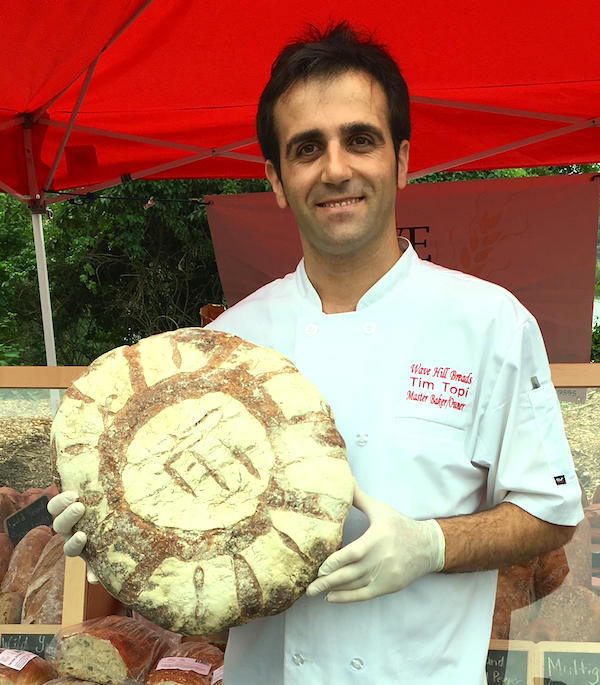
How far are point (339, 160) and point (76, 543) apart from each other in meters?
0.90

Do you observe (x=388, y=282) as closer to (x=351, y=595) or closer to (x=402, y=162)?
(x=402, y=162)

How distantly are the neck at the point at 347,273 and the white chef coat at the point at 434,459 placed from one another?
12cm

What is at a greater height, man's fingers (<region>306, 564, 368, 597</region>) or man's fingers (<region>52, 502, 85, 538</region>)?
man's fingers (<region>52, 502, 85, 538</region>)

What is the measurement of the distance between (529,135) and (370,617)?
3.15m

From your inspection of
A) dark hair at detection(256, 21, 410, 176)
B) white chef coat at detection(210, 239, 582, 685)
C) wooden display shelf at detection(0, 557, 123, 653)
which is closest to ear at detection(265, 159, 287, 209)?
dark hair at detection(256, 21, 410, 176)

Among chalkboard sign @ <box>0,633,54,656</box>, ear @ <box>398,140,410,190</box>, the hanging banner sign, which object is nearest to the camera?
ear @ <box>398,140,410,190</box>

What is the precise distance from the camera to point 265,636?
4.94 ft

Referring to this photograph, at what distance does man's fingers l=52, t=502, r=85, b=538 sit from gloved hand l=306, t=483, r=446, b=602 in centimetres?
43

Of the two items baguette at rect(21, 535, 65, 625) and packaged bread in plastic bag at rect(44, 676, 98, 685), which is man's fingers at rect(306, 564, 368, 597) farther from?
baguette at rect(21, 535, 65, 625)

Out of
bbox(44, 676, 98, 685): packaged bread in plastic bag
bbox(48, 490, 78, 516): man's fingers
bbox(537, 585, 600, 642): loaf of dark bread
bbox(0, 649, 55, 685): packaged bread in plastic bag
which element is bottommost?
bbox(44, 676, 98, 685): packaged bread in plastic bag

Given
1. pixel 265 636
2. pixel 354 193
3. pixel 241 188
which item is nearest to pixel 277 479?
pixel 265 636

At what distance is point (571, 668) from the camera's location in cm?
189

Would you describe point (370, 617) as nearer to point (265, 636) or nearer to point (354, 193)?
point (265, 636)

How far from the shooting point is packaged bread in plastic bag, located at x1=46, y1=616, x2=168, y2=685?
2012 mm
